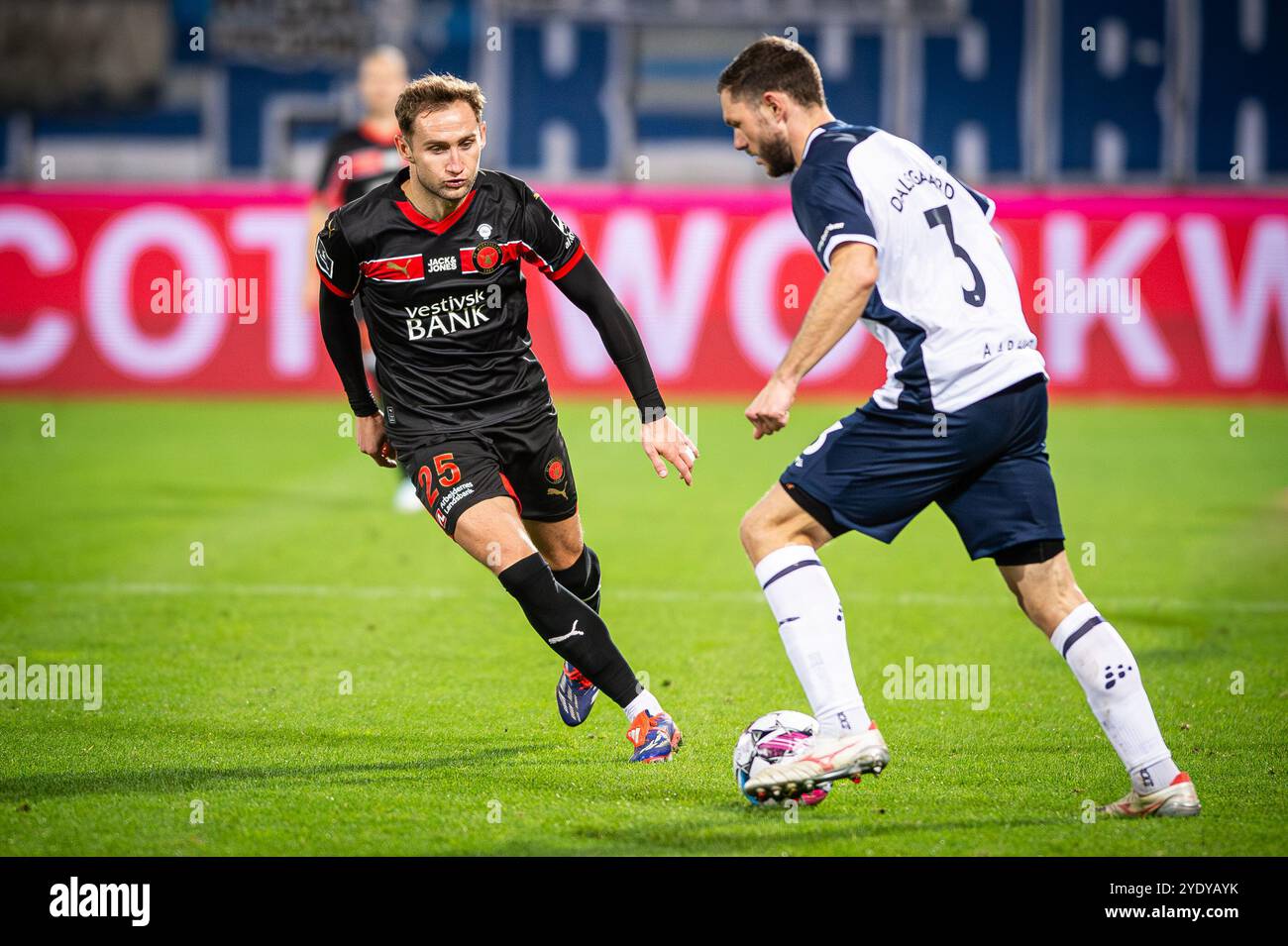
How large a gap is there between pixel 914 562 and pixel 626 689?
4.14 meters

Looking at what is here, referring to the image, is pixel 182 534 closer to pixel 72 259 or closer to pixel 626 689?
pixel 626 689

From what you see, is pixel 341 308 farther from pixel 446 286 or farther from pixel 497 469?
pixel 497 469

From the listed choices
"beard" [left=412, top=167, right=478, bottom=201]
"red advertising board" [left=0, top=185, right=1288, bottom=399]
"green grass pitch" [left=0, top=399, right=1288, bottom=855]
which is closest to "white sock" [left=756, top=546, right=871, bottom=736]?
"green grass pitch" [left=0, top=399, right=1288, bottom=855]

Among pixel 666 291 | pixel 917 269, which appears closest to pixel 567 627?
pixel 917 269

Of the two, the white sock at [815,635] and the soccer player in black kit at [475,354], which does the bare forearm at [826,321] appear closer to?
the white sock at [815,635]

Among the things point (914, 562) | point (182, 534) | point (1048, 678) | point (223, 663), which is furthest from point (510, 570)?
point (182, 534)

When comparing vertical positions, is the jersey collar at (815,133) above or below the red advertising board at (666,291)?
below

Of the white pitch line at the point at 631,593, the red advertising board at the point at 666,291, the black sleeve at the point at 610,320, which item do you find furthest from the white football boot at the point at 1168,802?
the red advertising board at the point at 666,291

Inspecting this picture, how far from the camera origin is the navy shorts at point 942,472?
4.35 meters

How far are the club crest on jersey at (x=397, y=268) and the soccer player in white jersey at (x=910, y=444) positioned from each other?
1099 mm

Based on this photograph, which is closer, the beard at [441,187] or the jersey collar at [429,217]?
the beard at [441,187]

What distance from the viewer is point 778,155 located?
446cm

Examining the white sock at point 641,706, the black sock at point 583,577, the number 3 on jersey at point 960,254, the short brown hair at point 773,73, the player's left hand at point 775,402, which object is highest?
the short brown hair at point 773,73
